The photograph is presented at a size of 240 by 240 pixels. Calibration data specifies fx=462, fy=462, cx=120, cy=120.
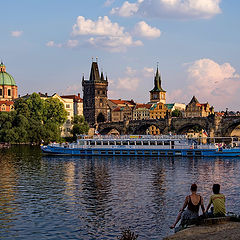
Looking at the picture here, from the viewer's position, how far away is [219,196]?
68.0 feet

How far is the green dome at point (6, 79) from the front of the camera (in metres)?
194

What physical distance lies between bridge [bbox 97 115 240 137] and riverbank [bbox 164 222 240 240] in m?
112

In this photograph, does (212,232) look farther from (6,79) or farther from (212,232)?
(6,79)

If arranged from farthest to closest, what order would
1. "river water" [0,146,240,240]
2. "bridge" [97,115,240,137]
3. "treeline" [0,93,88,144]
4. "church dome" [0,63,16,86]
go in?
"church dome" [0,63,16,86], "bridge" [97,115,240,137], "treeline" [0,93,88,144], "river water" [0,146,240,240]

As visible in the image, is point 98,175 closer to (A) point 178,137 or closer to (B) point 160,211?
(B) point 160,211

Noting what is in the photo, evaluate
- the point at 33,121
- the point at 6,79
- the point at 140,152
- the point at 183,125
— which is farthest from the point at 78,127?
the point at 140,152

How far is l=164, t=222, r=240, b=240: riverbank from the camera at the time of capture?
17.9 meters

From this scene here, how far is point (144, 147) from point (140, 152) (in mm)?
1201

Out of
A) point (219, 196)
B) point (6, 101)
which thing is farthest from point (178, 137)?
point (6, 101)

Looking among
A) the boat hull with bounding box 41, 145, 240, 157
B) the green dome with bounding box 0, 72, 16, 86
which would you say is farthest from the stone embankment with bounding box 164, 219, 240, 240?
the green dome with bounding box 0, 72, 16, 86

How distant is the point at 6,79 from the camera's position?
640ft

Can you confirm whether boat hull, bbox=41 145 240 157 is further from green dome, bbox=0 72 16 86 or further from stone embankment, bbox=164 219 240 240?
green dome, bbox=0 72 16 86

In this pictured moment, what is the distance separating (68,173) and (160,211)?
26.5 meters

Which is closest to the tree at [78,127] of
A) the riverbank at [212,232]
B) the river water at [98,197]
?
the river water at [98,197]
